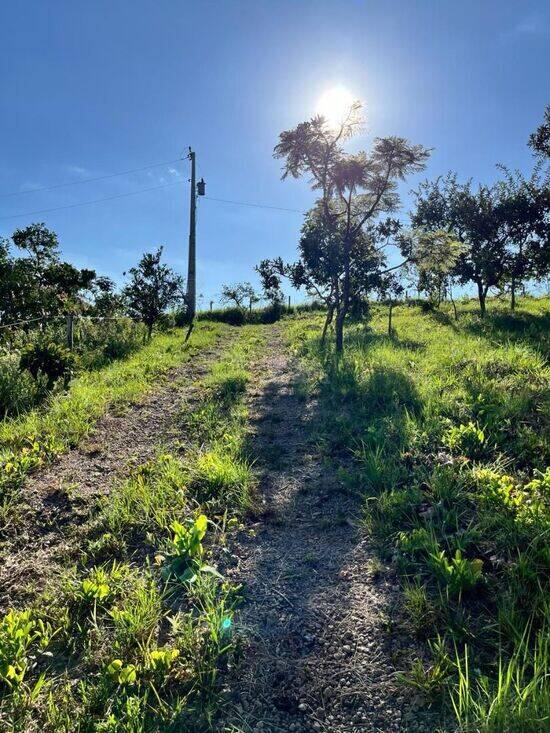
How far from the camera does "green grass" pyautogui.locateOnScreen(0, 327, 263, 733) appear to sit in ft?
6.39

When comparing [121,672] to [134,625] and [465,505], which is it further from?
[465,505]

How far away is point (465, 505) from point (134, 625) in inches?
101

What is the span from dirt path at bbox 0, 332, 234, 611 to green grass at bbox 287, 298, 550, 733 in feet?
7.85

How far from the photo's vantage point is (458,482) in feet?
11.3

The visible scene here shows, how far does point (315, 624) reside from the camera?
96.7 inches

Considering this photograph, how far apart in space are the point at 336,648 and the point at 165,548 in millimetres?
1493

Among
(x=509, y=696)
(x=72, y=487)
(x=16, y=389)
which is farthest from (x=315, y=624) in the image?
(x=16, y=389)

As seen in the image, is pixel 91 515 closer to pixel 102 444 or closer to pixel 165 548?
pixel 165 548

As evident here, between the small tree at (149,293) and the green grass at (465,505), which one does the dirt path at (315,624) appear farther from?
the small tree at (149,293)

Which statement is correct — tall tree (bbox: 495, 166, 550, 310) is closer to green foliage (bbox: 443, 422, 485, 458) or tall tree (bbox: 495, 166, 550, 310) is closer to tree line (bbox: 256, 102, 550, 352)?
tree line (bbox: 256, 102, 550, 352)

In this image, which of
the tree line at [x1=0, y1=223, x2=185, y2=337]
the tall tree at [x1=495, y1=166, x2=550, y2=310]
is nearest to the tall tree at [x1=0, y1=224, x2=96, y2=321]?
the tree line at [x1=0, y1=223, x2=185, y2=337]

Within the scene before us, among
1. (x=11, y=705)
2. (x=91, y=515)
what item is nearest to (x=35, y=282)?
(x=91, y=515)

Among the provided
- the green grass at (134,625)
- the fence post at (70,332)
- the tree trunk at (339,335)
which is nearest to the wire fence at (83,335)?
the fence post at (70,332)

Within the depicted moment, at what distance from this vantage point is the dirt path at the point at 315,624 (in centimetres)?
196
